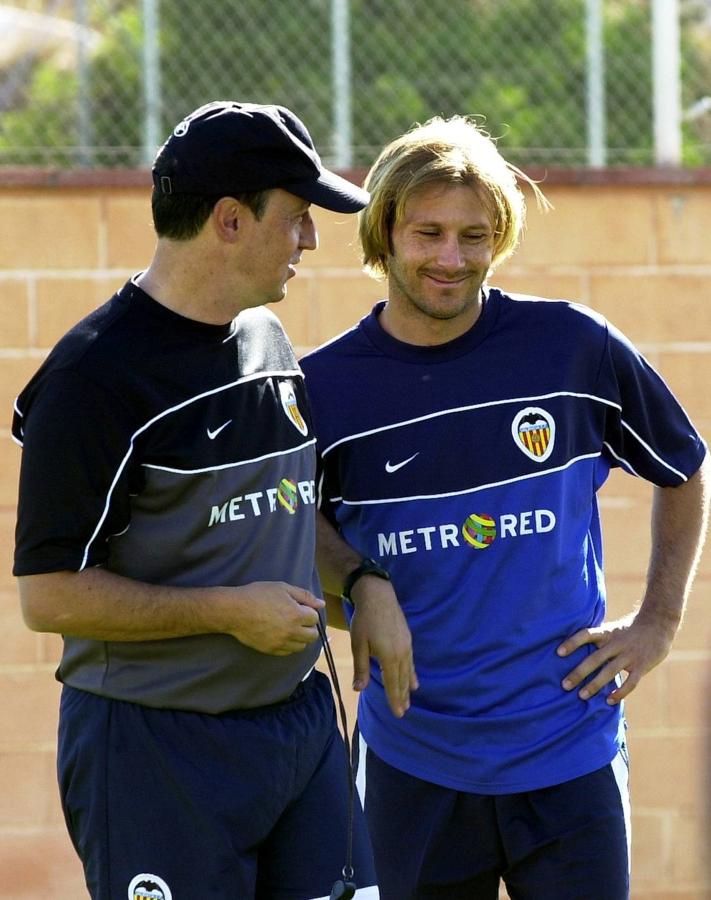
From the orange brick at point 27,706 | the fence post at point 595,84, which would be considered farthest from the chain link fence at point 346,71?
the orange brick at point 27,706

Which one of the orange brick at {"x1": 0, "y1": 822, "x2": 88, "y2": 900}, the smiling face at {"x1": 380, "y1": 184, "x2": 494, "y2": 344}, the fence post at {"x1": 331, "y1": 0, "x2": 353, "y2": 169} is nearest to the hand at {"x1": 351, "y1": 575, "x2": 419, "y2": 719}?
the smiling face at {"x1": 380, "y1": 184, "x2": 494, "y2": 344}

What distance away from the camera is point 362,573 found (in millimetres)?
2838

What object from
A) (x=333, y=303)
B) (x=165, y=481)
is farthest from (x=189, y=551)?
(x=333, y=303)

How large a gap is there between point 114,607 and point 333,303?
219 cm

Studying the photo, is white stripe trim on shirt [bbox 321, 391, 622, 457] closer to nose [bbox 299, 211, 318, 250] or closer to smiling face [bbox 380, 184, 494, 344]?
smiling face [bbox 380, 184, 494, 344]

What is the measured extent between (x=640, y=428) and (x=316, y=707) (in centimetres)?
87

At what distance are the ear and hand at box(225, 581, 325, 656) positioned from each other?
1.95 ft

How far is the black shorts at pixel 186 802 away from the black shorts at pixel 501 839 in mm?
356

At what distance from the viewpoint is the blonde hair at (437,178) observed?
2.94 m

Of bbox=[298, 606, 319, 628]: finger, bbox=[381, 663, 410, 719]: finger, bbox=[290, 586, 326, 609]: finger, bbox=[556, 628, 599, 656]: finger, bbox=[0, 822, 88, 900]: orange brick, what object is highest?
bbox=[290, 586, 326, 609]: finger

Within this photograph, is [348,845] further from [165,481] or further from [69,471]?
[69,471]

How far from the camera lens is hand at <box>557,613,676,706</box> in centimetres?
291

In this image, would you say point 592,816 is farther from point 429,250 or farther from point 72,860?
point 72,860

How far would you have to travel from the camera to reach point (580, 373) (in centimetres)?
296
